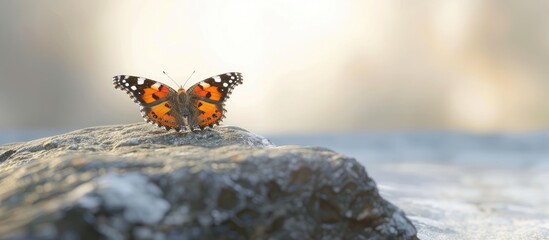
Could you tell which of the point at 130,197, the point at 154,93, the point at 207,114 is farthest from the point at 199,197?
the point at 154,93

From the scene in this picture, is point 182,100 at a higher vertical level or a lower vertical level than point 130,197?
higher

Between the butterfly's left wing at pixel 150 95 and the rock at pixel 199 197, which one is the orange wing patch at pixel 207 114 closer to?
the butterfly's left wing at pixel 150 95

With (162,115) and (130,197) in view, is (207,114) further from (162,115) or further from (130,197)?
(130,197)

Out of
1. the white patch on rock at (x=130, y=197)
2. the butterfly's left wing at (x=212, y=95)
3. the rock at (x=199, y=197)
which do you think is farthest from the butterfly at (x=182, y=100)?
the white patch on rock at (x=130, y=197)

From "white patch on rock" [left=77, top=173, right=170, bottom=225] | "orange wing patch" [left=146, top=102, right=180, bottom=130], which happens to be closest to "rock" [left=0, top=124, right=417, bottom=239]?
"white patch on rock" [left=77, top=173, right=170, bottom=225]

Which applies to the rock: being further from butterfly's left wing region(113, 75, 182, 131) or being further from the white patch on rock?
butterfly's left wing region(113, 75, 182, 131)

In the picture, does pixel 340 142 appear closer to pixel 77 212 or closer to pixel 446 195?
pixel 446 195
